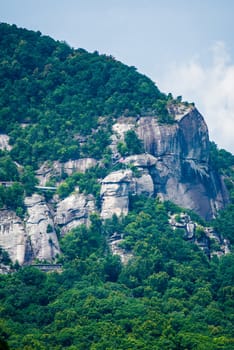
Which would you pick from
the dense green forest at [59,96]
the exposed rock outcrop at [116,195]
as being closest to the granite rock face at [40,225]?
the exposed rock outcrop at [116,195]

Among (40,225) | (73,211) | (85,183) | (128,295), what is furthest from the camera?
(85,183)

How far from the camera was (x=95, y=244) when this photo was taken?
114m

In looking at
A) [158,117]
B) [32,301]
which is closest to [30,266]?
[32,301]

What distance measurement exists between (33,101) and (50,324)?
29492mm

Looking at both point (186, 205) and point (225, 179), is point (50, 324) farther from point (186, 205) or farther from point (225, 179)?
point (225, 179)

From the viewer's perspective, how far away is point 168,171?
120500mm

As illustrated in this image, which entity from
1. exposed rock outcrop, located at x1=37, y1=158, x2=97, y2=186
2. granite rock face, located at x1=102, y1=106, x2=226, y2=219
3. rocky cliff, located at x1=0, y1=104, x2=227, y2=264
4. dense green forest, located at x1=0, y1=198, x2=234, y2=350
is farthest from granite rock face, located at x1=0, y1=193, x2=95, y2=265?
exposed rock outcrop, located at x1=37, y1=158, x2=97, y2=186

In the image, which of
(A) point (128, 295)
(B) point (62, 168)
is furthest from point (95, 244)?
(B) point (62, 168)

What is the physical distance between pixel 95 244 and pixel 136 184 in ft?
22.5

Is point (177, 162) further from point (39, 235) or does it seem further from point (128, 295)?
point (128, 295)

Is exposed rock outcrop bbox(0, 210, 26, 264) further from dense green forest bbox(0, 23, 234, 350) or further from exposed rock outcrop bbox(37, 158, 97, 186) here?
exposed rock outcrop bbox(37, 158, 97, 186)

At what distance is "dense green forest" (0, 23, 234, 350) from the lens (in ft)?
333

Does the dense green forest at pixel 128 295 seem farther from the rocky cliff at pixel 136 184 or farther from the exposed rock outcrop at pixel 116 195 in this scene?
the rocky cliff at pixel 136 184

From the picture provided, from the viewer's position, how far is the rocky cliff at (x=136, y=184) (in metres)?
112
